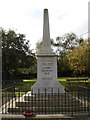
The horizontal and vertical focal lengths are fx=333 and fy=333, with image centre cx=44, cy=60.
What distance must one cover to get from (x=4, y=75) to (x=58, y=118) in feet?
120

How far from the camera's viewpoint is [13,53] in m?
48.3

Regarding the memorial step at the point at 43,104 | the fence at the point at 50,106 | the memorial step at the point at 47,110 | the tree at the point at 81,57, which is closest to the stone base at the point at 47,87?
the fence at the point at 50,106

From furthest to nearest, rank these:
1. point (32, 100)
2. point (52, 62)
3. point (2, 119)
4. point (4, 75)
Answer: point (4, 75) → point (52, 62) → point (32, 100) → point (2, 119)

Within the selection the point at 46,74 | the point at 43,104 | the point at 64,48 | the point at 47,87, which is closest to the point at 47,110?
the point at 43,104

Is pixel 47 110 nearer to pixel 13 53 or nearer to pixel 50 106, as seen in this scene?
pixel 50 106

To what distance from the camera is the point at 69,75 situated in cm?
6500

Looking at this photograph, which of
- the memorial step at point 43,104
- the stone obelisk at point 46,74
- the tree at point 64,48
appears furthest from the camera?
the tree at point 64,48

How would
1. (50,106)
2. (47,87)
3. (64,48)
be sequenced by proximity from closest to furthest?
1. (50,106)
2. (47,87)
3. (64,48)

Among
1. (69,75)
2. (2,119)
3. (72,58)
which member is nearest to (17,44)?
(72,58)

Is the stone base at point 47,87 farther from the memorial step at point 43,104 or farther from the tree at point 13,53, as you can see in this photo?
the tree at point 13,53

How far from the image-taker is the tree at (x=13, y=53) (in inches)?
1892

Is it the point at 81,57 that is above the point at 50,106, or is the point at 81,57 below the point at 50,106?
above

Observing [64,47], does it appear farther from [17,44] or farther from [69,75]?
[17,44]

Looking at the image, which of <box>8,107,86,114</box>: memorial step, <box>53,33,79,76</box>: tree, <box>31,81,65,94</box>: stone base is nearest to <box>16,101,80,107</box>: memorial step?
<box>8,107,86,114</box>: memorial step
